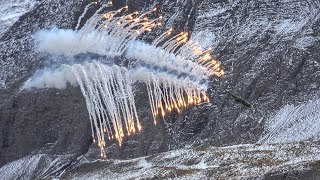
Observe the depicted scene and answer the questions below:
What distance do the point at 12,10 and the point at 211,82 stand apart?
226 feet

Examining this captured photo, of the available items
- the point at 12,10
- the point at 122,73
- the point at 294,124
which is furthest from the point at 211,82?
the point at 12,10

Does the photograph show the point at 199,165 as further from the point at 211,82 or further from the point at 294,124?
the point at 211,82

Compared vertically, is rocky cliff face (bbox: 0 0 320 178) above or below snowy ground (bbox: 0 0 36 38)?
below

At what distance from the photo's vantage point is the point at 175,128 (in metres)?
155

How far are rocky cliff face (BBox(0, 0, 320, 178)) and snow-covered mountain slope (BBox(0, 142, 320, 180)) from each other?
576cm

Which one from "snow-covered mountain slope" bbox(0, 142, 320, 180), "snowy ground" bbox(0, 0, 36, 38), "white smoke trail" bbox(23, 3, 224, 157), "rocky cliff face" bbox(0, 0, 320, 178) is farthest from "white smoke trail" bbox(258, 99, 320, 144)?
"snowy ground" bbox(0, 0, 36, 38)

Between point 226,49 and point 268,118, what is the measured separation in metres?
27.1

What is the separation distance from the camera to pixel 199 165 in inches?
5017

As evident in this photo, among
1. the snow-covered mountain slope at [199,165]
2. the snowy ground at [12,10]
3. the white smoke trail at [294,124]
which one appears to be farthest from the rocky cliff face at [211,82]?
the snow-covered mountain slope at [199,165]

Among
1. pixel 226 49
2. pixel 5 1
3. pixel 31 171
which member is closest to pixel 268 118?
pixel 226 49

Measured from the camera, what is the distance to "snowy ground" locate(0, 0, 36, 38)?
18738 centimetres

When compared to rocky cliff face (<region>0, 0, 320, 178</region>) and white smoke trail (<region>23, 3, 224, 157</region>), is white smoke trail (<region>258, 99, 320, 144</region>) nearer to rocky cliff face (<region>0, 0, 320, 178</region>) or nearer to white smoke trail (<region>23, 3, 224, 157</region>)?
rocky cliff face (<region>0, 0, 320, 178</region>)

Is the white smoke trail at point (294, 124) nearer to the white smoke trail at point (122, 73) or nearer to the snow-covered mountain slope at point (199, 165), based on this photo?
the snow-covered mountain slope at point (199, 165)

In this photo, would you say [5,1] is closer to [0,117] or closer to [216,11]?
[0,117]
